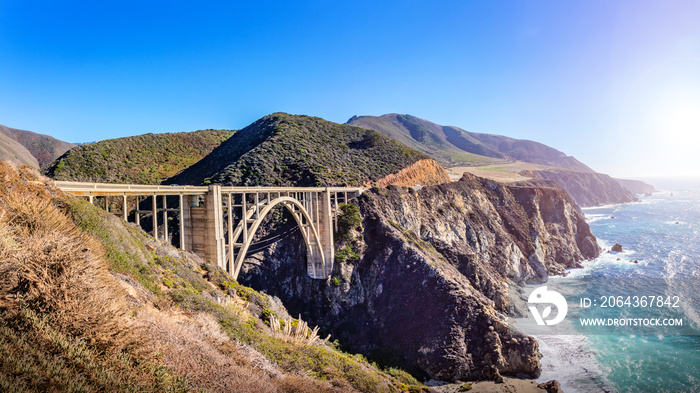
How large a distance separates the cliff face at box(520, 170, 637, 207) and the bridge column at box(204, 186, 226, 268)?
400 feet

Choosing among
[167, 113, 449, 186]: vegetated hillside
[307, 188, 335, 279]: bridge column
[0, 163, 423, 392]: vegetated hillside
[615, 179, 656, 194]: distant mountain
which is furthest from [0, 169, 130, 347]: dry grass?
[615, 179, 656, 194]: distant mountain

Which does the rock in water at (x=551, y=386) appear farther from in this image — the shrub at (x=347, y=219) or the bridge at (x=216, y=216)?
the shrub at (x=347, y=219)

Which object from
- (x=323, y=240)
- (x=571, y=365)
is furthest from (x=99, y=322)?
(x=571, y=365)

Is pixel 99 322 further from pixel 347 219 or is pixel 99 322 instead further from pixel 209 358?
pixel 347 219

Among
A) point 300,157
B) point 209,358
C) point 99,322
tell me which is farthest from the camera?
point 300,157

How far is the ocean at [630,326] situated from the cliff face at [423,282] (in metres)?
3.21

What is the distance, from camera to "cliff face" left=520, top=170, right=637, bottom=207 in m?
117

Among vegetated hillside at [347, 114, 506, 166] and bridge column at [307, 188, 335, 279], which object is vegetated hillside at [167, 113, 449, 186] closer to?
bridge column at [307, 188, 335, 279]

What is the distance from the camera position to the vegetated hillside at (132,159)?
137 ft

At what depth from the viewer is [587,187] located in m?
121

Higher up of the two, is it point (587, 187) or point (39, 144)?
point (39, 144)

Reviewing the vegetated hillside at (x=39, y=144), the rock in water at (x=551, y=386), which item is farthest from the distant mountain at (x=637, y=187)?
the vegetated hillside at (x=39, y=144)

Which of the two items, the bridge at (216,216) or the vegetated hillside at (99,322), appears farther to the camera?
the bridge at (216,216)

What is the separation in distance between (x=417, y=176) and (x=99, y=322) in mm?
49369
